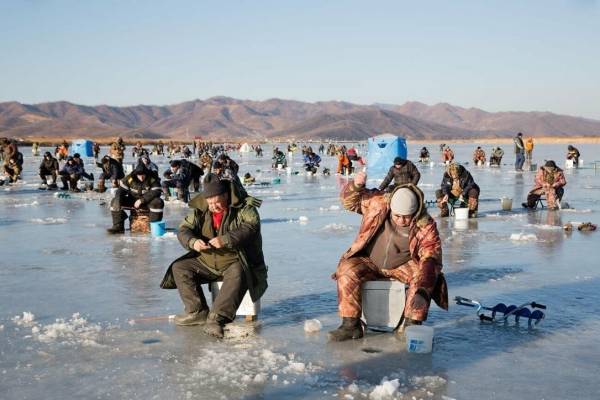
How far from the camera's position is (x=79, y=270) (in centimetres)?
848

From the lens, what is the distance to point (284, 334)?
561cm

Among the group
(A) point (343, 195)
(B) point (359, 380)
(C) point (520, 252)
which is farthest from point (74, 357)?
(C) point (520, 252)

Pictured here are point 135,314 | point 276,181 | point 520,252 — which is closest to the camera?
point 135,314

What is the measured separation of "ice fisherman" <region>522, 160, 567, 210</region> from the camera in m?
15.1

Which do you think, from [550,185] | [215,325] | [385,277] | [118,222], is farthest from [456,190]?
[215,325]

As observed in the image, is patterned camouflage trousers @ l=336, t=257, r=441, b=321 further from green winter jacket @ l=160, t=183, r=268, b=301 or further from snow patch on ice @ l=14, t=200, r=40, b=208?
snow patch on ice @ l=14, t=200, r=40, b=208

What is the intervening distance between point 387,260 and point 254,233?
1.16 meters

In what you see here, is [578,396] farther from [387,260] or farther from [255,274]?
[255,274]

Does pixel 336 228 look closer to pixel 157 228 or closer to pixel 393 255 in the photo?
pixel 157 228

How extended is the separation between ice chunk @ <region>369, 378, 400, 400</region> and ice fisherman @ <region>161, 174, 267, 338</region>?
1.74 metres

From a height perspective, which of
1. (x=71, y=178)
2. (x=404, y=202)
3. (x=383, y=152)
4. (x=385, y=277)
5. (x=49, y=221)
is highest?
(x=383, y=152)

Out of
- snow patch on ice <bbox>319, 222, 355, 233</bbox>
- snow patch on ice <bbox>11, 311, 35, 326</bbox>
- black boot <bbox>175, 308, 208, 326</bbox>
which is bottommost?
snow patch on ice <bbox>11, 311, 35, 326</bbox>

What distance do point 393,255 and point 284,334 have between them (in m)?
1.13

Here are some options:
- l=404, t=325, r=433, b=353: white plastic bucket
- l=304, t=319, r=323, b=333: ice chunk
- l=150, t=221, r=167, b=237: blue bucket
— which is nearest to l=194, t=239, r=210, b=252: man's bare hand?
l=304, t=319, r=323, b=333: ice chunk
